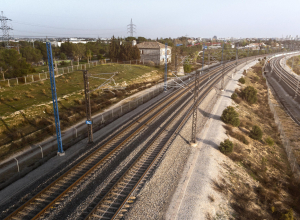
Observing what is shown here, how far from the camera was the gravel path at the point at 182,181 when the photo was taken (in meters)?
13.6

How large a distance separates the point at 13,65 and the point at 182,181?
142 feet

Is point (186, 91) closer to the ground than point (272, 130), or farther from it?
farther from it

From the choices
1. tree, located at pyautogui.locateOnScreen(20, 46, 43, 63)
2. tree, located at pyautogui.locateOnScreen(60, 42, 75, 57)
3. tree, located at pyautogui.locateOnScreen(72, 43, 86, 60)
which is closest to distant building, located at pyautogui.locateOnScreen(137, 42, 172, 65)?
tree, located at pyautogui.locateOnScreen(72, 43, 86, 60)

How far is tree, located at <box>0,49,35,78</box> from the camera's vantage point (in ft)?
138

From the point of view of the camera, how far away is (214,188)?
53.8 feet

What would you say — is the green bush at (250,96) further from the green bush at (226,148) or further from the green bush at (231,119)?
the green bush at (226,148)

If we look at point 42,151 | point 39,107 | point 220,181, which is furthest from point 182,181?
point 39,107

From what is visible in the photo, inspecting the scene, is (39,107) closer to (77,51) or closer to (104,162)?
(104,162)

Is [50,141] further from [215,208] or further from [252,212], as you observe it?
[252,212]

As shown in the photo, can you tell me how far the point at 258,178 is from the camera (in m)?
20.3

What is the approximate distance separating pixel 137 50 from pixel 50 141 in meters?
57.5

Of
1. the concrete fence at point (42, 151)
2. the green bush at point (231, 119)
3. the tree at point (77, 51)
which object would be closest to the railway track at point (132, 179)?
the green bush at point (231, 119)

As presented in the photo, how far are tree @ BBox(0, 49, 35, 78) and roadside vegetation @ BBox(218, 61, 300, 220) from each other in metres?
38.2

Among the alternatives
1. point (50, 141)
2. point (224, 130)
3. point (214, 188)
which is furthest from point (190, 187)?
point (50, 141)
